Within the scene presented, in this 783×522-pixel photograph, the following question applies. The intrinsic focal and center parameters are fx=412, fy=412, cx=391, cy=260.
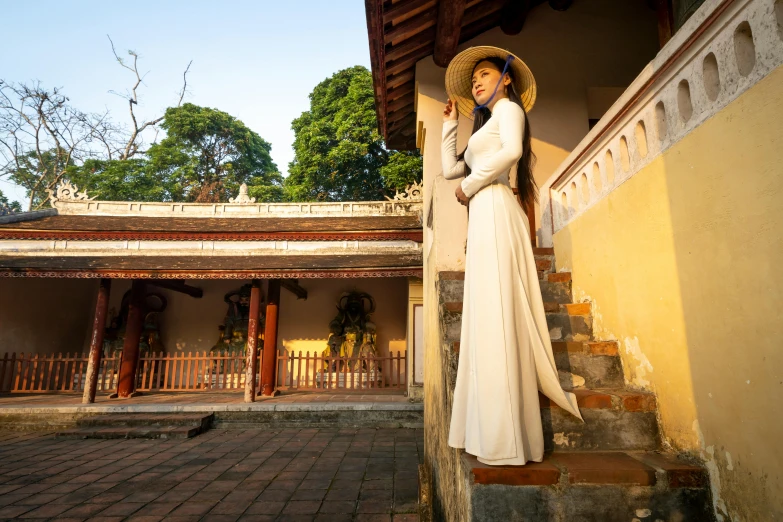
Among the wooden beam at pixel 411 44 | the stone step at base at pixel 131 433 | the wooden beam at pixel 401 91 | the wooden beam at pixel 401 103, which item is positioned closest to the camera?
the wooden beam at pixel 411 44

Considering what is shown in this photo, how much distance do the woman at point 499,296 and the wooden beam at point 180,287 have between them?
363 inches

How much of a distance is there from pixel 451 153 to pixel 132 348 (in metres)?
8.78

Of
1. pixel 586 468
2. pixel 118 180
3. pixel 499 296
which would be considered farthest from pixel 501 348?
pixel 118 180

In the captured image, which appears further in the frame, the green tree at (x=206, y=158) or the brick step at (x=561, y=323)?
the green tree at (x=206, y=158)

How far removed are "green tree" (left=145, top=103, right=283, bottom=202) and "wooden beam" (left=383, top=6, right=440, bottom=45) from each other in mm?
19649

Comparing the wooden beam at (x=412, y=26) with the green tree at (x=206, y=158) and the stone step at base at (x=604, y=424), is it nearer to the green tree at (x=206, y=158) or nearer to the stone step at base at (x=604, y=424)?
the stone step at base at (x=604, y=424)

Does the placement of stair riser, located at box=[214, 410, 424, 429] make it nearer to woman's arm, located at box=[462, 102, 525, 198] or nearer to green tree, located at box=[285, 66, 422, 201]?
woman's arm, located at box=[462, 102, 525, 198]

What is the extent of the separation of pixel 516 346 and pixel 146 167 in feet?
86.8

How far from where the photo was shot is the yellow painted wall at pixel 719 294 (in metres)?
1.47

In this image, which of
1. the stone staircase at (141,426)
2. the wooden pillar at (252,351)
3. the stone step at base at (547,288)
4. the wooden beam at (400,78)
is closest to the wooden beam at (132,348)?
the stone staircase at (141,426)

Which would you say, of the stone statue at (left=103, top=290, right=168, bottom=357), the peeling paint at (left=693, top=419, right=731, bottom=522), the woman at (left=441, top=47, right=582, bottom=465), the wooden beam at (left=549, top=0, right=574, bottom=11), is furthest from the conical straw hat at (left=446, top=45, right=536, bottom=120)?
the stone statue at (left=103, top=290, right=168, bottom=357)

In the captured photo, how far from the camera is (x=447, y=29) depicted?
13.4 feet

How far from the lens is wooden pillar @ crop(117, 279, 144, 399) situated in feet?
27.8

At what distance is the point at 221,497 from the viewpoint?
3.79m
